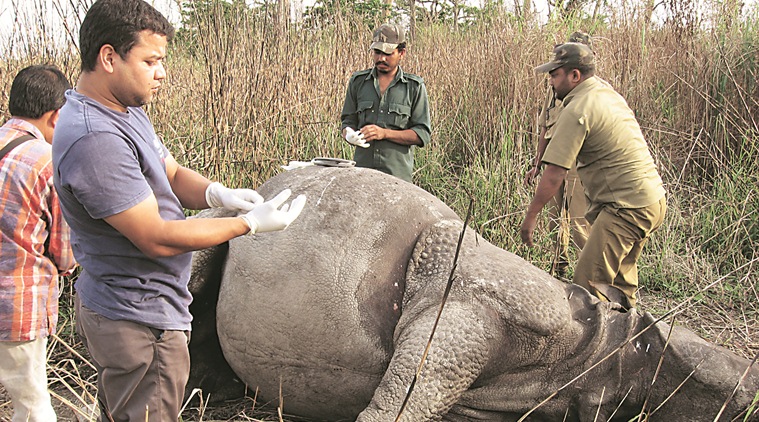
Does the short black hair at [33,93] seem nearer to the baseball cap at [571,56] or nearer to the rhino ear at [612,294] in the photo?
the rhino ear at [612,294]

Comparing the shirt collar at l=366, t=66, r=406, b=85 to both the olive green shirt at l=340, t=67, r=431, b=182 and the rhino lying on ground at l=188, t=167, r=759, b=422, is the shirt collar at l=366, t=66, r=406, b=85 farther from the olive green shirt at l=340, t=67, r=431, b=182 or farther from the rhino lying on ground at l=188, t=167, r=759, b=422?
the rhino lying on ground at l=188, t=167, r=759, b=422

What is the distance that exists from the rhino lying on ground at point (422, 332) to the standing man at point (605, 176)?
3.44 feet

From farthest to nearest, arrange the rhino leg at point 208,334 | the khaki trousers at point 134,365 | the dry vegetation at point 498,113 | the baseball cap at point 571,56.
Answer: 1. the dry vegetation at point 498,113
2. the baseball cap at point 571,56
3. the rhino leg at point 208,334
4. the khaki trousers at point 134,365

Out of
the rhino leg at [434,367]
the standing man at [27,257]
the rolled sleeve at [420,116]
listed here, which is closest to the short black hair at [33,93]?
the standing man at [27,257]

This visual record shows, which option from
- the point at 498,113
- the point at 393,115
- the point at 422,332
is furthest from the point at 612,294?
the point at 498,113

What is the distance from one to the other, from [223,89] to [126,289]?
9.56 feet

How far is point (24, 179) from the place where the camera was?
2486 millimetres

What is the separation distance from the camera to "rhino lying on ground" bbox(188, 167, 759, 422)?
235 cm

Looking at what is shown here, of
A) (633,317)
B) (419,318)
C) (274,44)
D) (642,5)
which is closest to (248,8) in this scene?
(274,44)

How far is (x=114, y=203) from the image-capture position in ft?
5.35

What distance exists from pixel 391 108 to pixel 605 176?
164 centimetres

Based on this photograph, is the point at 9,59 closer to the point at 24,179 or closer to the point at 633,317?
the point at 24,179

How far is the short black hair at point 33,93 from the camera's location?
2.62 metres

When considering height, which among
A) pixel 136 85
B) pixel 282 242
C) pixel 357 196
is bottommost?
pixel 282 242
